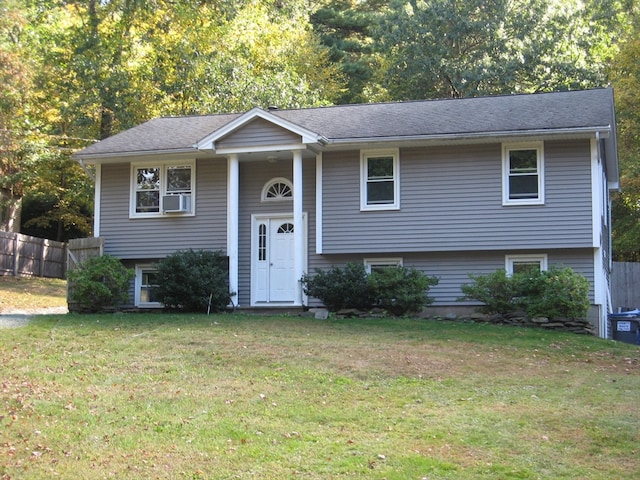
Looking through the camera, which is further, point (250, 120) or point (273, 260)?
point (273, 260)

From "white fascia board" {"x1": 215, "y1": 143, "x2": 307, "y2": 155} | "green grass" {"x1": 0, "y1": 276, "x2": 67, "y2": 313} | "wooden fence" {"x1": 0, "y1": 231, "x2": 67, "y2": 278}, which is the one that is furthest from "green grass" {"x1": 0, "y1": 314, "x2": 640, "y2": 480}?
"wooden fence" {"x1": 0, "y1": 231, "x2": 67, "y2": 278}

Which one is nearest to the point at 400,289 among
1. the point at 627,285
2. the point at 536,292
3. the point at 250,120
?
the point at 536,292

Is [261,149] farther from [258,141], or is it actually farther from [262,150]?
[258,141]

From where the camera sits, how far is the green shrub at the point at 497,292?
17.9 meters

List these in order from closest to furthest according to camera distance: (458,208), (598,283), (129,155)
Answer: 1. (598,283)
2. (458,208)
3. (129,155)

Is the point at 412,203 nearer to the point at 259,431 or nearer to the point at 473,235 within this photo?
the point at 473,235

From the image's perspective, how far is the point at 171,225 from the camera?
2138cm

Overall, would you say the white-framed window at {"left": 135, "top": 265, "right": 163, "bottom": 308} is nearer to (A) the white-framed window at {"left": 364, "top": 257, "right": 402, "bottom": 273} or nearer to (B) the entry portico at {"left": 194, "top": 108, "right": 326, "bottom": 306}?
(B) the entry portico at {"left": 194, "top": 108, "right": 326, "bottom": 306}

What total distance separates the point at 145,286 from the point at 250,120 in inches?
205

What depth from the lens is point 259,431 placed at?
9.24 m

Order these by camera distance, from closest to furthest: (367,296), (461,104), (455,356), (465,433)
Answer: (465,433) < (455,356) < (367,296) < (461,104)

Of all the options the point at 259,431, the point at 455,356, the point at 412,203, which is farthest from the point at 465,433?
the point at 412,203

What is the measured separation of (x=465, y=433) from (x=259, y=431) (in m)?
2.20

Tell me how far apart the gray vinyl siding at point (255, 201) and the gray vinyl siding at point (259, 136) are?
4.38 ft
